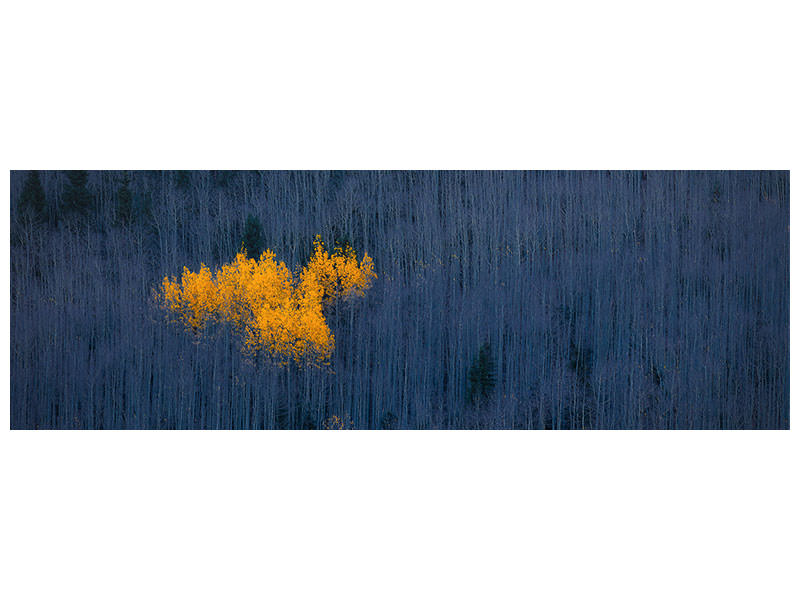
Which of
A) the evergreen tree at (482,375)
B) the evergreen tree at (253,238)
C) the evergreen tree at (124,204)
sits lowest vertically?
the evergreen tree at (482,375)

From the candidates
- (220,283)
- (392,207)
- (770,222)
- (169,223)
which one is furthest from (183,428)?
(770,222)

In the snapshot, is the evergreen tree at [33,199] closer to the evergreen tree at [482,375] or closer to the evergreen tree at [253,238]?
the evergreen tree at [253,238]

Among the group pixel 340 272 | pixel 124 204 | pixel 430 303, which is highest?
pixel 124 204

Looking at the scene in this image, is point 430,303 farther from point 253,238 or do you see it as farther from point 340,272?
point 253,238

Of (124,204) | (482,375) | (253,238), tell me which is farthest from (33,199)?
(482,375)

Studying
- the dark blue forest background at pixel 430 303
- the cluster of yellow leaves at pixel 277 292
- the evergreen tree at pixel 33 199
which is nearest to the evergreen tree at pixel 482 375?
the dark blue forest background at pixel 430 303

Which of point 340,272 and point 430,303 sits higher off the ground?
point 340,272
